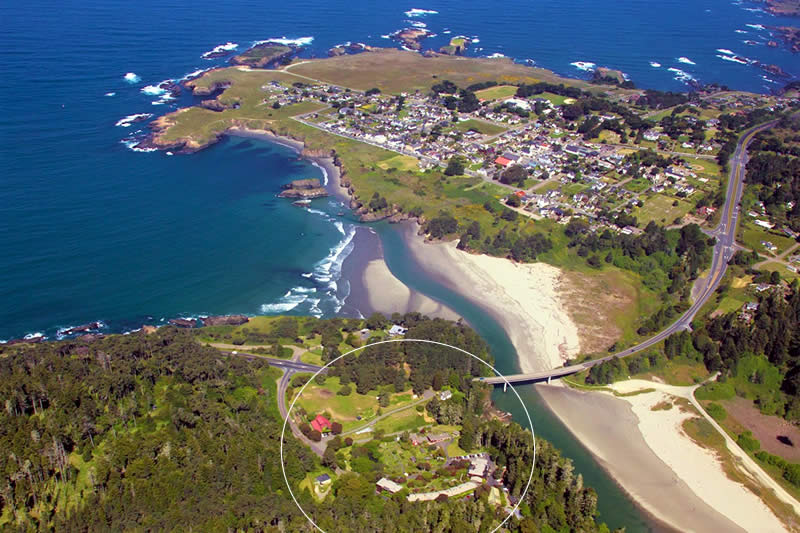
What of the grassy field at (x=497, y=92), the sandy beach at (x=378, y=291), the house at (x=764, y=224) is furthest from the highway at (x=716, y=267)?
the grassy field at (x=497, y=92)

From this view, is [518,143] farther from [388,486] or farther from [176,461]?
[176,461]

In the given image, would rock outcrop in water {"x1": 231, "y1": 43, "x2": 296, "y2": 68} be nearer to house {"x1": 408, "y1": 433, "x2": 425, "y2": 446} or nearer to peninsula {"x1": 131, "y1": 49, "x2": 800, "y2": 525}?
peninsula {"x1": 131, "y1": 49, "x2": 800, "y2": 525}

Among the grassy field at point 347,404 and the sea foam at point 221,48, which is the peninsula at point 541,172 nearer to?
the grassy field at point 347,404

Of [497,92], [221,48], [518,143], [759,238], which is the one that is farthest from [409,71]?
[759,238]

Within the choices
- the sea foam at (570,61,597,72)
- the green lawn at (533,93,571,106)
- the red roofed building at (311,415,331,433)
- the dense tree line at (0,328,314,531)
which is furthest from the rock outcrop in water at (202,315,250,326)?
the sea foam at (570,61,597,72)

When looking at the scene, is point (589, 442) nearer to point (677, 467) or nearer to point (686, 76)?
point (677, 467)

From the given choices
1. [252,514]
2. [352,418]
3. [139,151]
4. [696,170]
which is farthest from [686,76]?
[252,514]

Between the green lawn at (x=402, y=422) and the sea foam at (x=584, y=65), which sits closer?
the green lawn at (x=402, y=422)
